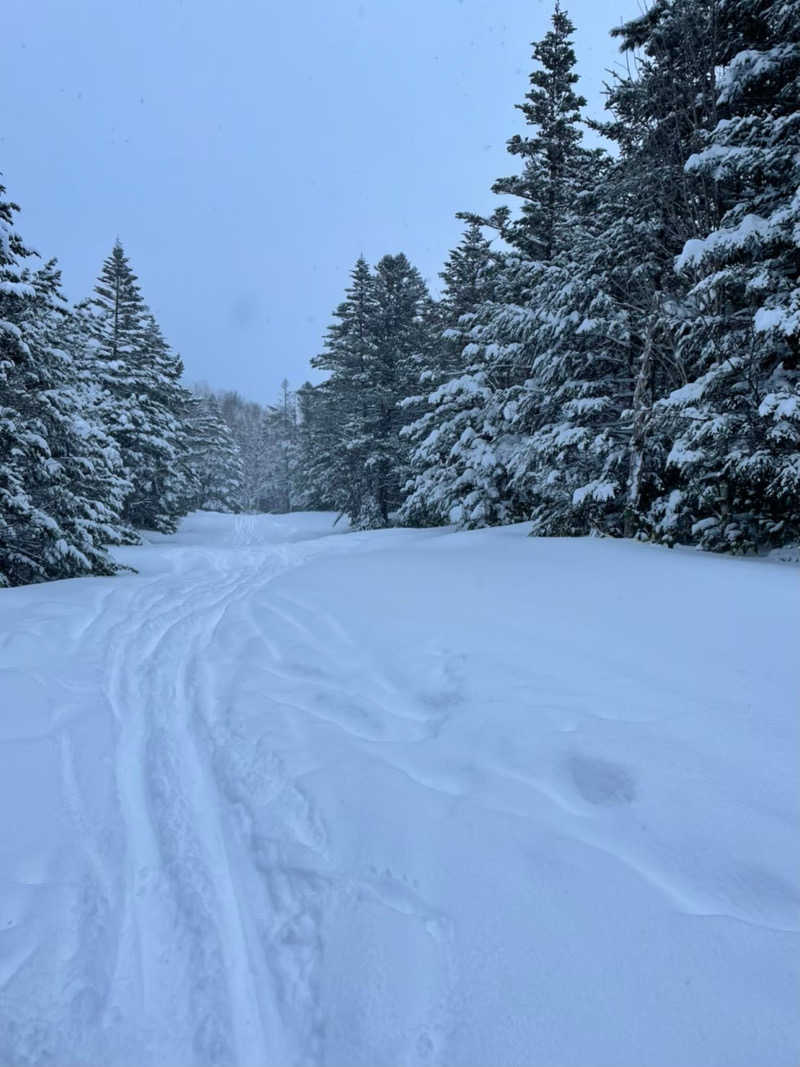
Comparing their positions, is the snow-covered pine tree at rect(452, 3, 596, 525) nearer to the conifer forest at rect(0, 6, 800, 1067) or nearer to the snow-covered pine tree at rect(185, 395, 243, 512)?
the conifer forest at rect(0, 6, 800, 1067)

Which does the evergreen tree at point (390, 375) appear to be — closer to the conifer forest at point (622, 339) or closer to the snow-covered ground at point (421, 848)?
the conifer forest at point (622, 339)

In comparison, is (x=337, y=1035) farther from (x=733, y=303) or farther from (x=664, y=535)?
(x=733, y=303)

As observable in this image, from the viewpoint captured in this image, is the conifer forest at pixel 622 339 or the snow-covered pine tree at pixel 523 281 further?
the snow-covered pine tree at pixel 523 281

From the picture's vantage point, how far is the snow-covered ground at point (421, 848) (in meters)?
1.64

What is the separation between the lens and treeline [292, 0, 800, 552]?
712cm

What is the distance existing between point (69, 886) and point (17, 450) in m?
8.30

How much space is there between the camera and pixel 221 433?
3831cm

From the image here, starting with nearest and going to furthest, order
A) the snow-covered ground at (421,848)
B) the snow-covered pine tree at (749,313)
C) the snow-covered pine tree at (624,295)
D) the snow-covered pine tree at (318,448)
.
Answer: the snow-covered ground at (421,848) → the snow-covered pine tree at (749,313) → the snow-covered pine tree at (624,295) → the snow-covered pine tree at (318,448)

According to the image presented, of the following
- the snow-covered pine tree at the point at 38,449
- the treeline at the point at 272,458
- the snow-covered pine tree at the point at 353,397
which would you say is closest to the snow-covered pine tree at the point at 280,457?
the treeline at the point at 272,458

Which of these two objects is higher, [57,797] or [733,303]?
[733,303]

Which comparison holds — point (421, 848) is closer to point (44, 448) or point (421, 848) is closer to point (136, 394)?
point (44, 448)

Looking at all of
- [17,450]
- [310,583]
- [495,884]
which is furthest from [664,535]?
[17,450]

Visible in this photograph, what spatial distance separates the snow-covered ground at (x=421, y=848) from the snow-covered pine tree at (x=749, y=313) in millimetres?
3004

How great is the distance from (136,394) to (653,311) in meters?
18.4
